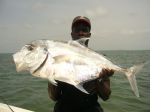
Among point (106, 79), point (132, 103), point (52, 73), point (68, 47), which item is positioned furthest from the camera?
point (132, 103)

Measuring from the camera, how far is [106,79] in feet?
12.1

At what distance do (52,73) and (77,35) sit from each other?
1.25 metres

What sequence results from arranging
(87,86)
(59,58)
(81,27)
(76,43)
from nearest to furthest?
(59,58) < (76,43) < (87,86) < (81,27)

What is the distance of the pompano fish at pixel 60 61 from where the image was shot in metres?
2.74

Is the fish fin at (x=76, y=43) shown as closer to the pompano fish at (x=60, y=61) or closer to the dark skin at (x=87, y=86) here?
the pompano fish at (x=60, y=61)

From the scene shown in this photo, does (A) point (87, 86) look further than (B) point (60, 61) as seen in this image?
Yes

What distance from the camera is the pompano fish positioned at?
2.74m

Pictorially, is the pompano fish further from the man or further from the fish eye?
the man

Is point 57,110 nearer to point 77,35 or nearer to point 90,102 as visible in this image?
point 90,102

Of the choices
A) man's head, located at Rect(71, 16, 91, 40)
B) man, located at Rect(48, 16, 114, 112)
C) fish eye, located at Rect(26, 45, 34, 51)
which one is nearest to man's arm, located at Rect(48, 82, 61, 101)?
man, located at Rect(48, 16, 114, 112)

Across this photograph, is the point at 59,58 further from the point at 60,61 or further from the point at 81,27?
the point at 81,27

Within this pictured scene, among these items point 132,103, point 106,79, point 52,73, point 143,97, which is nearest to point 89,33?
point 106,79

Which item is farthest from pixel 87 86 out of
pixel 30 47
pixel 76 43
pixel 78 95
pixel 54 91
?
pixel 30 47

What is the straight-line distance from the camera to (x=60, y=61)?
2.77 meters
